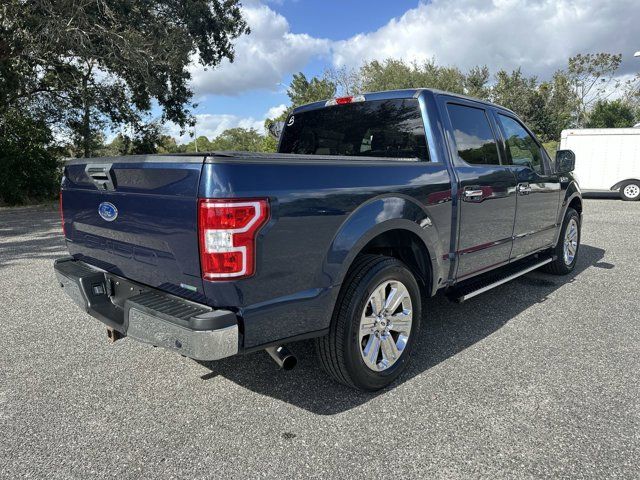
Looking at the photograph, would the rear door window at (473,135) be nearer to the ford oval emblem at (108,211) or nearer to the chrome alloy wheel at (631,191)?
the ford oval emblem at (108,211)

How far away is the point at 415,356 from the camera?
339 cm

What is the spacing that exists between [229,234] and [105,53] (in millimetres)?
13476

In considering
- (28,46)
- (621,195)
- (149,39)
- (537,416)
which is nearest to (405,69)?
(621,195)

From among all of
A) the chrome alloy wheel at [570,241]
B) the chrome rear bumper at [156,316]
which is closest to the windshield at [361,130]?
the chrome rear bumper at [156,316]

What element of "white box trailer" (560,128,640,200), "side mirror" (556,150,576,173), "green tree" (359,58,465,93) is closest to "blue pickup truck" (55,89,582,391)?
"side mirror" (556,150,576,173)

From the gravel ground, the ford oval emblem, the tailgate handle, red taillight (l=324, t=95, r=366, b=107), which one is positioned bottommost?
the gravel ground

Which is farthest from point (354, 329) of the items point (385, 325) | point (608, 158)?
point (608, 158)

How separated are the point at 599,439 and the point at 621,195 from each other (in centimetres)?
1703

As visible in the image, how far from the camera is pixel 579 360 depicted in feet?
10.9

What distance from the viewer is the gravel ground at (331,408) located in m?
2.22

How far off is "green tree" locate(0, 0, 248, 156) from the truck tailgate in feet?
35.7

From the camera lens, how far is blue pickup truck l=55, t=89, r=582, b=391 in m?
2.13

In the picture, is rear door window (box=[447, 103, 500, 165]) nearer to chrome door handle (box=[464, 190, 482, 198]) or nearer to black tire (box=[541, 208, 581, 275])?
chrome door handle (box=[464, 190, 482, 198])

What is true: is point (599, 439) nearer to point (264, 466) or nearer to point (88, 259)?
point (264, 466)
